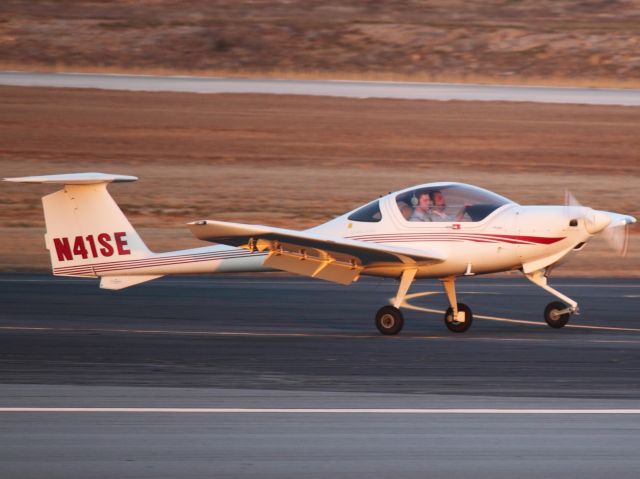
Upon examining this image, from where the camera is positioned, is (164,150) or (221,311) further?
(164,150)

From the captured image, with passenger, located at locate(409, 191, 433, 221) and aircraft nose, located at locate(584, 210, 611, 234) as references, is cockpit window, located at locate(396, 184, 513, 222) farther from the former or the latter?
aircraft nose, located at locate(584, 210, 611, 234)

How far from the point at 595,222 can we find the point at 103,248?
6.12m

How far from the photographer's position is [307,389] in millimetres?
11438

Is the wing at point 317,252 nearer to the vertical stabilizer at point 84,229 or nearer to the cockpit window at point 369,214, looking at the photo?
the cockpit window at point 369,214

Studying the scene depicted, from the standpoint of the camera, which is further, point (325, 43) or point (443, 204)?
point (325, 43)

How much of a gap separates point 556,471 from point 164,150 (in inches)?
1211

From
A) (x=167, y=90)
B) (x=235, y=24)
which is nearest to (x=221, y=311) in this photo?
(x=167, y=90)

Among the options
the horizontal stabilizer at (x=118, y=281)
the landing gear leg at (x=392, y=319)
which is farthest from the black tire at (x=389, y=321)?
the horizontal stabilizer at (x=118, y=281)

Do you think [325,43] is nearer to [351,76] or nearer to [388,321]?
[351,76]

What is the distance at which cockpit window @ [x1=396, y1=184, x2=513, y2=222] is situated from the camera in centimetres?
1510

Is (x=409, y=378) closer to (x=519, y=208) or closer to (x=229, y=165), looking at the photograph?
(x=519, y=208)

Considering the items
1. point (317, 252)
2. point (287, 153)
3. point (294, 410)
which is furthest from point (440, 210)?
point (287, 153)

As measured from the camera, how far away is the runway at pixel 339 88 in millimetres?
47625

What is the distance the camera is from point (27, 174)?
3394 cm
